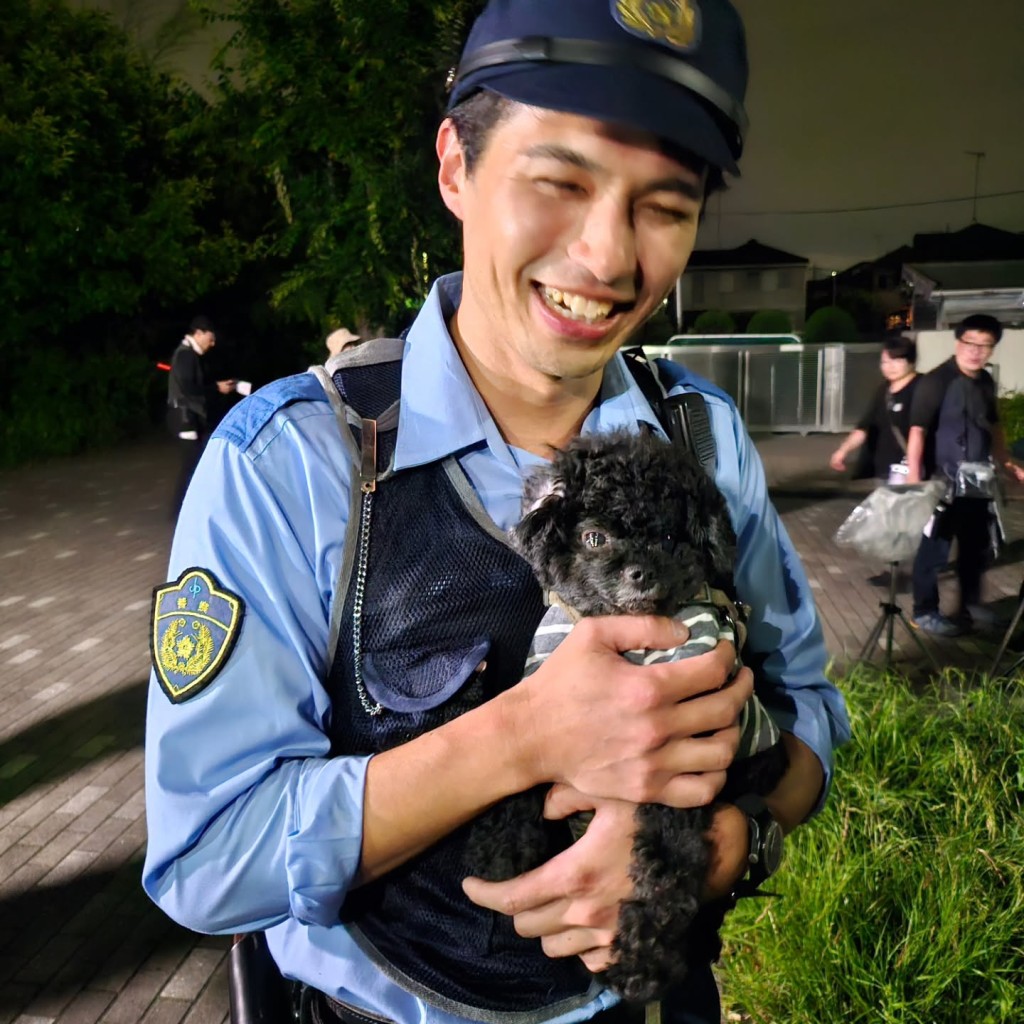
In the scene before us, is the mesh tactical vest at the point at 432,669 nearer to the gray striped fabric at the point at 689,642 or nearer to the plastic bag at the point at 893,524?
the gray striped fabric at the point at 689,642

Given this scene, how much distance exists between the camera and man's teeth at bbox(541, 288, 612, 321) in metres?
1.23

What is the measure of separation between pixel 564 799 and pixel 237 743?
1.44 ft

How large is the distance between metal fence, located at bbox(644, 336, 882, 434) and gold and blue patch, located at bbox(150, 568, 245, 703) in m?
17.5

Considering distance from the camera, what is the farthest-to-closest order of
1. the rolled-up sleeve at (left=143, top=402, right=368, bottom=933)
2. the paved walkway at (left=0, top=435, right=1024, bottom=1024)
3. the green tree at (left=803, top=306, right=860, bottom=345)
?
the green tree at (left=803, top=306, right=860, bottom=345) → the paved walkway at (left=0, top=435, right=1024, bottom=1024) → the rolled-up sleeve at (left=143, top=402, right=368, bottom=933)

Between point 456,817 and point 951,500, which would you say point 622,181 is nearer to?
point 456,817

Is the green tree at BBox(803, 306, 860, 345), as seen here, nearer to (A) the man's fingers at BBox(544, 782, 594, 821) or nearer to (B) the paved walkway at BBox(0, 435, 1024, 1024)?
(B) the paved walkway at BBox(0, 435, 1024, 1024)

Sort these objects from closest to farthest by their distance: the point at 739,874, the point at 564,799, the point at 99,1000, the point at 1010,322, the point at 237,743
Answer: the point at 237,743
the point at 564,799
the point at 739,874
the point at 99,1000
the point at 1010,322

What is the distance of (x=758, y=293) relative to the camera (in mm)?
36406

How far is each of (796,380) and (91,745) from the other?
1602cm

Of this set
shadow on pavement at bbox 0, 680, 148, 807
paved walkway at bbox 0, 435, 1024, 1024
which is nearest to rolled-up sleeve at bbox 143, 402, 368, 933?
Answer: paved walkway at bbox 0, 435, 1024, 1024

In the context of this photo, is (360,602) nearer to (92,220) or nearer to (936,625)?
(936,625)

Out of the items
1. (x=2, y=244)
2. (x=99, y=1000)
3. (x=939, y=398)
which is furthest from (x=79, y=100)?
(x=99, y=1000)

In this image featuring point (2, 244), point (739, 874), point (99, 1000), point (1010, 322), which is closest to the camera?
point (739, 874)

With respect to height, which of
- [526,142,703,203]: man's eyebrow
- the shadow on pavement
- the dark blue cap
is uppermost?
the dark blue cap
